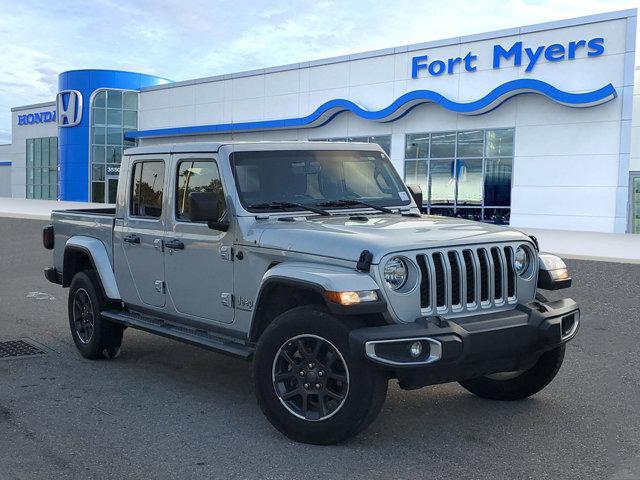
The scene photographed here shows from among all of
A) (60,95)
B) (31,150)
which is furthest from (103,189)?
(31,150)

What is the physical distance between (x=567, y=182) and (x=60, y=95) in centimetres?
3235

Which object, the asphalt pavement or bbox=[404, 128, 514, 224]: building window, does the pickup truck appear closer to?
the asphalt pavement

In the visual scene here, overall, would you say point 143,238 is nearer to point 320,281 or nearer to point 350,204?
→ point 350,204

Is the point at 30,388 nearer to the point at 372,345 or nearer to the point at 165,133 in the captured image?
the point at 372,345

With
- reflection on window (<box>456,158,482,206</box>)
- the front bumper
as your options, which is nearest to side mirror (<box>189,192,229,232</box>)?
the front bumper

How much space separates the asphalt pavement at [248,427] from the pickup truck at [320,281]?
0.30 metres

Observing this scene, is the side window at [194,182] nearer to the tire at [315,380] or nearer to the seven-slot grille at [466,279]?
the tire at [315,380]

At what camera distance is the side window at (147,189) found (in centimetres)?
586

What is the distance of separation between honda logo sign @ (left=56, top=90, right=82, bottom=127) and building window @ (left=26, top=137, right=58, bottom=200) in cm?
540

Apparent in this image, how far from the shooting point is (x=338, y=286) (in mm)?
3982

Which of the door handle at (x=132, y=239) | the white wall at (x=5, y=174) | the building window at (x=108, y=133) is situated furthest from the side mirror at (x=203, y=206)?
the white wall at (x=5, y=174)

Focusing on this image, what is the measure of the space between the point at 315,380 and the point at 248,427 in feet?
2.53

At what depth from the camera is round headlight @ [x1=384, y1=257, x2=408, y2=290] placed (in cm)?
410

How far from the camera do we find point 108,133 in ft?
136
